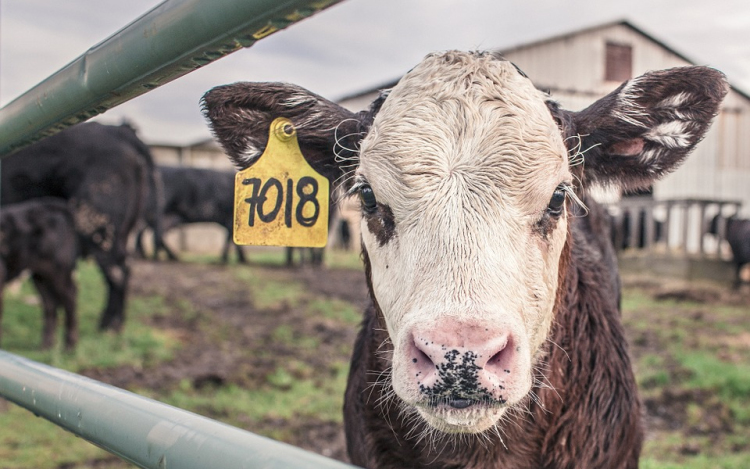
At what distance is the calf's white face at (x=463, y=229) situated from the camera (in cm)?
134

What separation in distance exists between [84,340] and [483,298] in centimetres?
595

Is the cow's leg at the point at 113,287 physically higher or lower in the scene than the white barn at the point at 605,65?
lower

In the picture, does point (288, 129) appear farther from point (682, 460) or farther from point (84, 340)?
point (84, 340)

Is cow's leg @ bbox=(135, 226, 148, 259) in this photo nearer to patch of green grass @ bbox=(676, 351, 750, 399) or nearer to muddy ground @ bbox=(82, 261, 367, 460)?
muddy ground @ bbox=(82, 261, 367, 460)

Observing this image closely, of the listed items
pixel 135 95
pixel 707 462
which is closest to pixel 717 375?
pixel 707 462

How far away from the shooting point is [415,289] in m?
1.52

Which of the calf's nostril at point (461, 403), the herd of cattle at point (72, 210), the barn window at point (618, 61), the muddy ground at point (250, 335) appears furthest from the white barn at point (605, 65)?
the calf's nostril at point (461, 403)

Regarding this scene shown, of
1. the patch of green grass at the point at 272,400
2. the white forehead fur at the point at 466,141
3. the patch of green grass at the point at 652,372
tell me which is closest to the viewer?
the white forehead fur at the point at 466,141

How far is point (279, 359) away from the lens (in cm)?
605

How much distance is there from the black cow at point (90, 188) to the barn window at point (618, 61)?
49.3 feet

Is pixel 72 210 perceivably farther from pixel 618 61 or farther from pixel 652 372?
pixel 618 61

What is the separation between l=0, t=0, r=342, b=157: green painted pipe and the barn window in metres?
18.6

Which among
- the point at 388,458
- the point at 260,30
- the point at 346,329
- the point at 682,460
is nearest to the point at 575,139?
the point at 388,458

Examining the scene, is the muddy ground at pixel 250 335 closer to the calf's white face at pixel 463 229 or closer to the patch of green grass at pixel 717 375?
the patch of green grass at pixel 717 375
